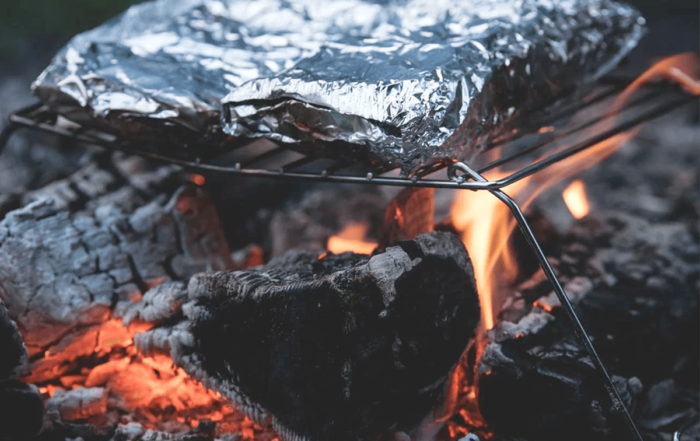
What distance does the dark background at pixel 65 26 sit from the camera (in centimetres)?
234

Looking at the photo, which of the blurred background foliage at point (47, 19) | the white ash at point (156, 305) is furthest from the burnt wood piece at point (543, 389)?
the blurred background foliage at point (47, 19)

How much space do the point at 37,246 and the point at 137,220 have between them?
9.5 inches

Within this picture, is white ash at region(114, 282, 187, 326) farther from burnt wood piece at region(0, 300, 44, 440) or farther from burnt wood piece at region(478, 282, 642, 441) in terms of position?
burnt wood piece at region(478, 282, 642, 441)

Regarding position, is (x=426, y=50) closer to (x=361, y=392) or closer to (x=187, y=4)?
(x=361, y=392)

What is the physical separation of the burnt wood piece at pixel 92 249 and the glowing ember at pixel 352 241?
290 mm

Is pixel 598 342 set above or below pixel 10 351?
below

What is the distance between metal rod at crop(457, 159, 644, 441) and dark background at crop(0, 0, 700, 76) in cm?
194

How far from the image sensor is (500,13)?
4.39ft

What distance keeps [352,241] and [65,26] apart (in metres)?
1.71

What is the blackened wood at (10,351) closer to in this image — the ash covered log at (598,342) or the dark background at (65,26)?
the ash covered log at (598,342)

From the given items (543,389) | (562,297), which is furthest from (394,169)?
(543,389)

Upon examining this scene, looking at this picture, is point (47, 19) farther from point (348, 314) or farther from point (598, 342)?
point (598, 342)

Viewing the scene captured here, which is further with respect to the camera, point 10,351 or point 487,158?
point 487,158

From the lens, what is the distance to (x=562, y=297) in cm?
91
